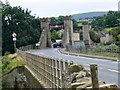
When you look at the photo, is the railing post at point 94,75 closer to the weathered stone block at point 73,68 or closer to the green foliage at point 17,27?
the weathered stone block at point 73,68

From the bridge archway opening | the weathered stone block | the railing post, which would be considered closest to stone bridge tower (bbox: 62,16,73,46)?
the bridge archway opening

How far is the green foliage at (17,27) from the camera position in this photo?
89938mm

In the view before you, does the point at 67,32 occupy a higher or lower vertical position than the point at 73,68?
lower

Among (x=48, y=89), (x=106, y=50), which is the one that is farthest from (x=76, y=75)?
(x=106, y=50)

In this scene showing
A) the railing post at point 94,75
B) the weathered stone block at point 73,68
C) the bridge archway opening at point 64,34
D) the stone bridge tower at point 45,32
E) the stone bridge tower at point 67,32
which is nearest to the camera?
the railing post at point 94,75

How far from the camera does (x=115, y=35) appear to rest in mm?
88938

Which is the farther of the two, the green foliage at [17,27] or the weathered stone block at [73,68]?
the green foliage at [17,27]

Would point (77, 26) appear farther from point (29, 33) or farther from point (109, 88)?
point (109, 88)

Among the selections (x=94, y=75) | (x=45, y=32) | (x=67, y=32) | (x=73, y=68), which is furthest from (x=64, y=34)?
(x=94, y=75)

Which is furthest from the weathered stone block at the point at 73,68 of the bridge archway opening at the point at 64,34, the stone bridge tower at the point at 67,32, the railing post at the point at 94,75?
the stone bridge tower at the point at 67,32

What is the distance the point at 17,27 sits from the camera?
94.6 metres

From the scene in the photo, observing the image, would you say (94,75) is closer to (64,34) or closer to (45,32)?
(64,34)

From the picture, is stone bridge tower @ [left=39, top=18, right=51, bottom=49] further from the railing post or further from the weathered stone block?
the railing post

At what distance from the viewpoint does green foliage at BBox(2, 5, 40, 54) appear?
89938 millimetres
